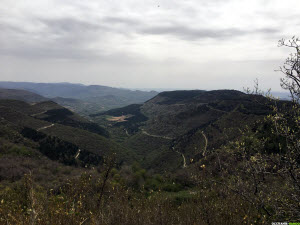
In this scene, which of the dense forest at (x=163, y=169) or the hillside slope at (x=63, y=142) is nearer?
the dense forest at (x=163, y=169)

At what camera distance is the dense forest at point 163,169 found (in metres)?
6.52

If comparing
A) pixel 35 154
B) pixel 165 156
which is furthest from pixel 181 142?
pixel 35 154

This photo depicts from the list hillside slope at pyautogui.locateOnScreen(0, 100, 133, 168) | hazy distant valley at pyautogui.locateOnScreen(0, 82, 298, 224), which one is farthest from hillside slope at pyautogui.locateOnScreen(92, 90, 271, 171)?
hillside slope at pyautogui.locateOnScreen(0, 100, 133, 168)

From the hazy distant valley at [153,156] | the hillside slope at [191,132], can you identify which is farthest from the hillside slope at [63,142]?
the hillside slope at [191,132]

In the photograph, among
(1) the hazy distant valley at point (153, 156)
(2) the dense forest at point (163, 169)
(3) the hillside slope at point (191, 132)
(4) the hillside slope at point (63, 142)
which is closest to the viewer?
(2) the dense forest at point (163, 169)

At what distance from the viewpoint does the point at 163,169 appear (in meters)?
71.1

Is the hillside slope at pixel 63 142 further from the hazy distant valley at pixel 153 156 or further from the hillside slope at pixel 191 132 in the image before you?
the hillside slope at pixel 191 132

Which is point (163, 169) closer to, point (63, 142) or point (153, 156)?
point (153, 156)

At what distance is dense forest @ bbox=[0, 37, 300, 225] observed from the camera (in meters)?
6.52

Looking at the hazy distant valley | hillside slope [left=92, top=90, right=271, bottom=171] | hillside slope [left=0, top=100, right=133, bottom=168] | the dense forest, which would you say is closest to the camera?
the dense forest

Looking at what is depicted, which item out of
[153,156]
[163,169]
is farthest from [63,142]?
[163,169]

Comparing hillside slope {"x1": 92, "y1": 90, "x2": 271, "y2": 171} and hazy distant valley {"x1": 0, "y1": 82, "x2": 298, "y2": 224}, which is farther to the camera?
hillside slope {"x1": 92, "y1": 90, "x2": 271, "y2": 171}

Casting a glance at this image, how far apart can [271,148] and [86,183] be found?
38729 millimetres

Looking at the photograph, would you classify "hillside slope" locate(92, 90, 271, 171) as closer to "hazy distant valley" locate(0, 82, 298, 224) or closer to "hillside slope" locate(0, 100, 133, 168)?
"hazy distant valley" locate(0, 82, 298, 224)
